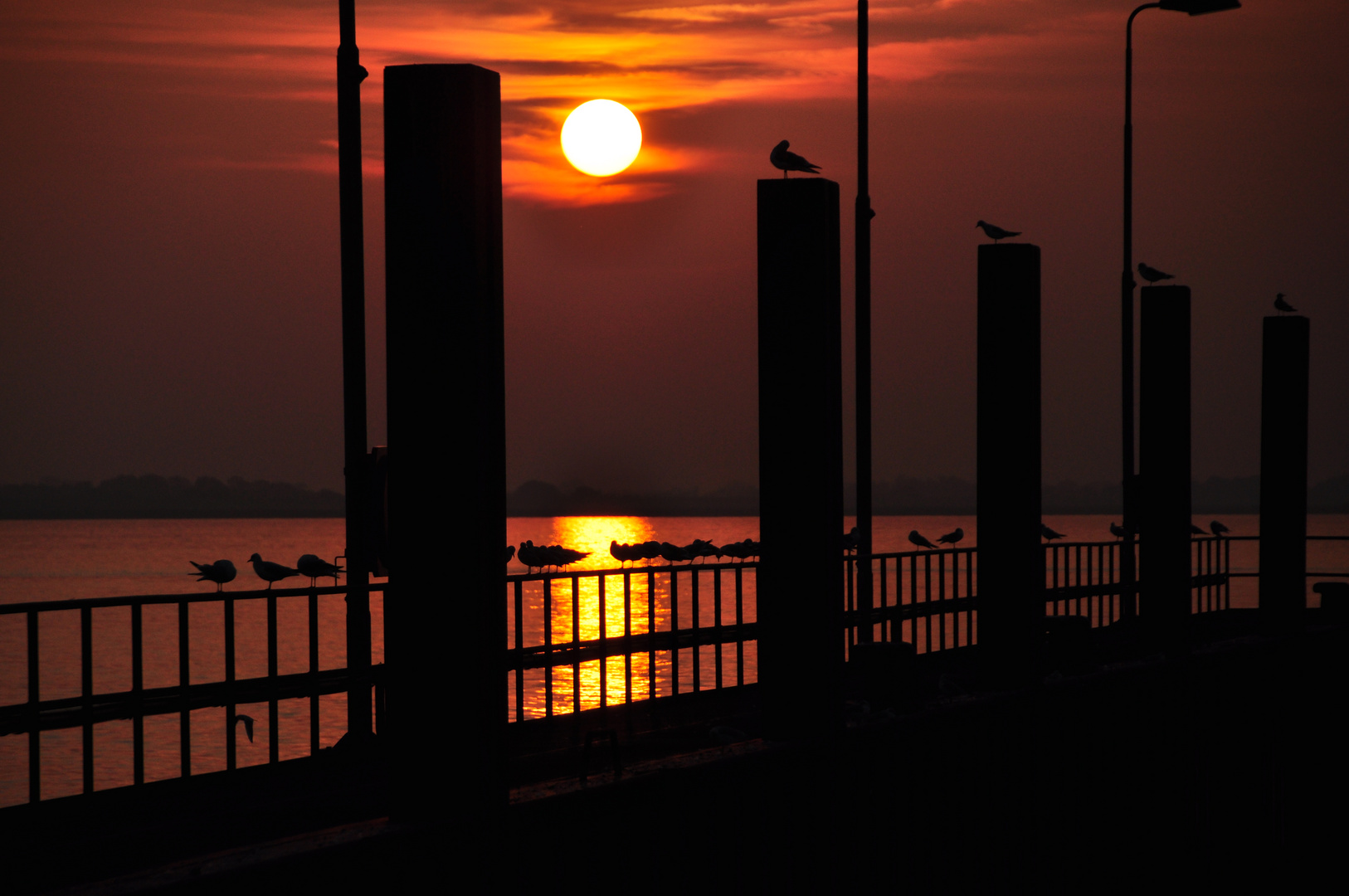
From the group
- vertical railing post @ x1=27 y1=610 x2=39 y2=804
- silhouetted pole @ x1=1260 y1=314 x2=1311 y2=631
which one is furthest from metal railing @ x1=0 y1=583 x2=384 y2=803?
silhouetted pole @ x1=1260 y1=314 x2=1311 y2=631

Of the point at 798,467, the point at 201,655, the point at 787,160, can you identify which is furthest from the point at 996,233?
the point at 201,655

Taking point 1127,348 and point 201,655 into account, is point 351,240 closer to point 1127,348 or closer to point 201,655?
point 1127,348

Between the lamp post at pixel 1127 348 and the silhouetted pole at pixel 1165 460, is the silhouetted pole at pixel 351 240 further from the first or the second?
the lamp post at pixel 1127 348

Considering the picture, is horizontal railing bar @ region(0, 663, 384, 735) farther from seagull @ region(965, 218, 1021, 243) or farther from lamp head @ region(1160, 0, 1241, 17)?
lamp head @ region(1160, 0, 1241, 17)

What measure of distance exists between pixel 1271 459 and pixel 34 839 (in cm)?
1083

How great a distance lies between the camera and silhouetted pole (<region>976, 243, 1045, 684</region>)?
25.5 ft

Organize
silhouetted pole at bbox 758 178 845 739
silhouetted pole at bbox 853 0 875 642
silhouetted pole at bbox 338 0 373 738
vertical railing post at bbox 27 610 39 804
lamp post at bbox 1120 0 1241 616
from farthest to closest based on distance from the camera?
1. lamp post at bbox 1120 0 1241 616
2. silhouetted pole at bbox 853 0 875 642
3. silhouetted pole at bbox 338 0 373 738
4. vertical railing post at bbox 27 610 39 804
5. silhouetted pole at bbox 758 178 845 739

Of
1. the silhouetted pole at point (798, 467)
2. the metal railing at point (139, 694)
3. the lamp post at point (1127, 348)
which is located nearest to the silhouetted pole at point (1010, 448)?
the silhouetted pole at point (798, 467)

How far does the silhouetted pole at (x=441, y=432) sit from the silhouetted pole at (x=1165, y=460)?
739cm

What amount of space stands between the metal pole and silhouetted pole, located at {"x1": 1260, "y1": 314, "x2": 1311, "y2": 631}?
1136 centimetres

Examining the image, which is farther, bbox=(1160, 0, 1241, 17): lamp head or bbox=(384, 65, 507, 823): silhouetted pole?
bbox=(1160, 0, 1241, 17): lamp head

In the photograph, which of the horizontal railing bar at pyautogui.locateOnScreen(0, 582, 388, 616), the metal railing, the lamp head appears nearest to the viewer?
the horizontal railing bar at pyautogui.locateOnScreen(0, 582, 388, 616)

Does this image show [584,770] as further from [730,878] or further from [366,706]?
[366,706]

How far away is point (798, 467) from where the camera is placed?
19.6 ft
